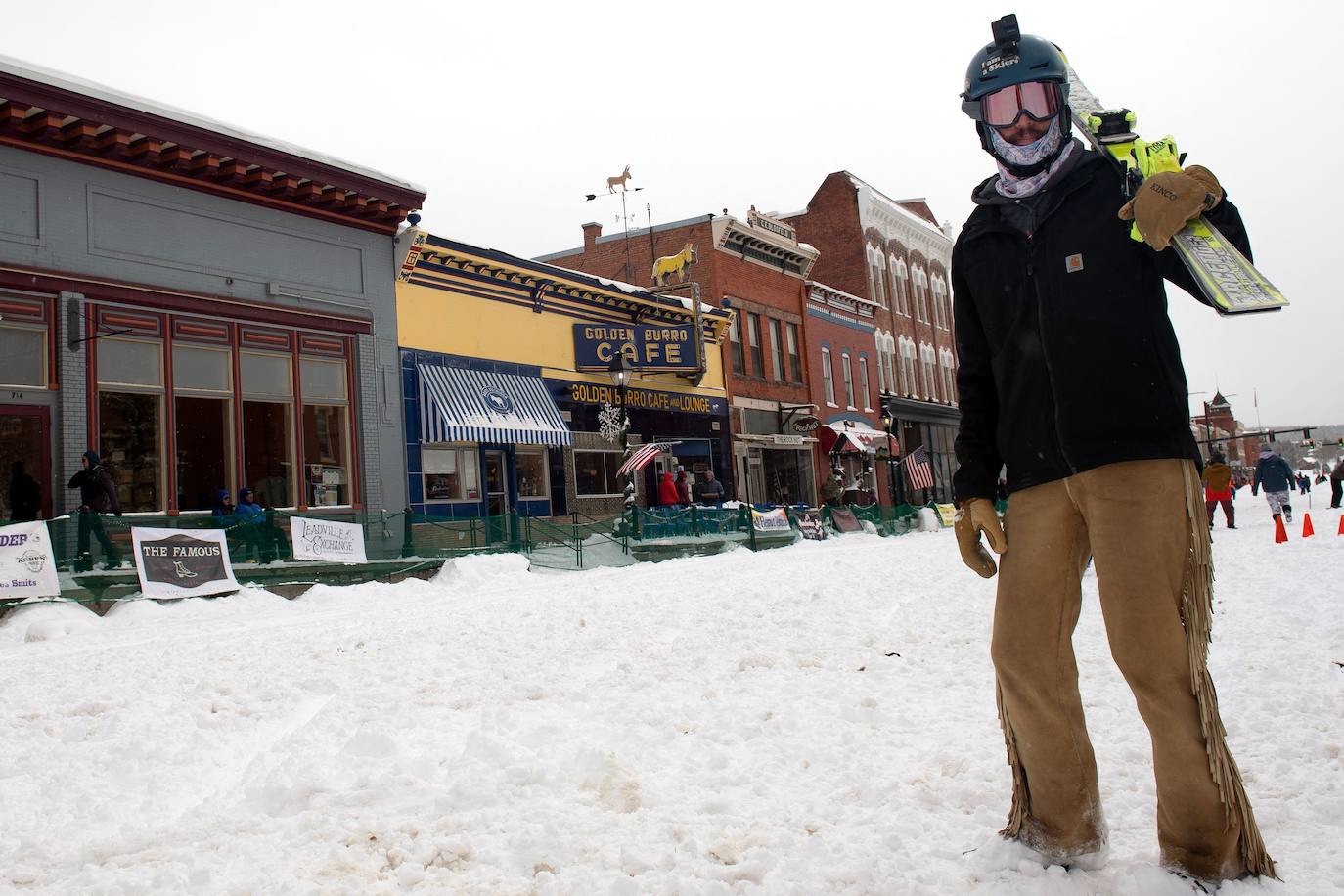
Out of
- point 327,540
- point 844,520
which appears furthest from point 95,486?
point 844,520

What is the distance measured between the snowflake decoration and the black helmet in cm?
2092

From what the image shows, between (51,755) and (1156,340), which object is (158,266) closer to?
(51,755)

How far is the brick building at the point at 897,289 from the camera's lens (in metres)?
41.5

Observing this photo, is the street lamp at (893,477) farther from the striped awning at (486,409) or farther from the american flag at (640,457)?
the striped awning at (486,409)

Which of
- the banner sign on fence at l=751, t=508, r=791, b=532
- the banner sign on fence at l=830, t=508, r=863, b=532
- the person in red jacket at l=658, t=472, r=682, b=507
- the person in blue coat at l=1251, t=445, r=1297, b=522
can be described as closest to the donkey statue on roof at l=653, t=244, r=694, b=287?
the person in red jacket at l=658, t=472, r=682, b=507

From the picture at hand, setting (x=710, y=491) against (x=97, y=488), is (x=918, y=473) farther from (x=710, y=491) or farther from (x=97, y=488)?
(x=97, y=488)

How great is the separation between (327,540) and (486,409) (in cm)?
654

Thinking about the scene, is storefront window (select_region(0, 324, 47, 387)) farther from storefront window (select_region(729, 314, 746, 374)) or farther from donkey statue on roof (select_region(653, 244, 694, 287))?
storefront window (select_region(729, 314, 746, 374))

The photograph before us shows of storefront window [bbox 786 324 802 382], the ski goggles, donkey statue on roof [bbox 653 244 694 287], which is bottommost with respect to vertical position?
the ski goggles

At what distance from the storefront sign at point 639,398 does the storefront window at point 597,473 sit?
1.29 m

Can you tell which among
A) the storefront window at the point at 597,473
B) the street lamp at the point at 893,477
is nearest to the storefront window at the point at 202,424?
the storefront window at the point at 597,473

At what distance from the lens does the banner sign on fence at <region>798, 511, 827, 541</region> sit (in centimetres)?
2403

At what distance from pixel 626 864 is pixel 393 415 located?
1641cm

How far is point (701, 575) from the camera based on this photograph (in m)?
14.6
